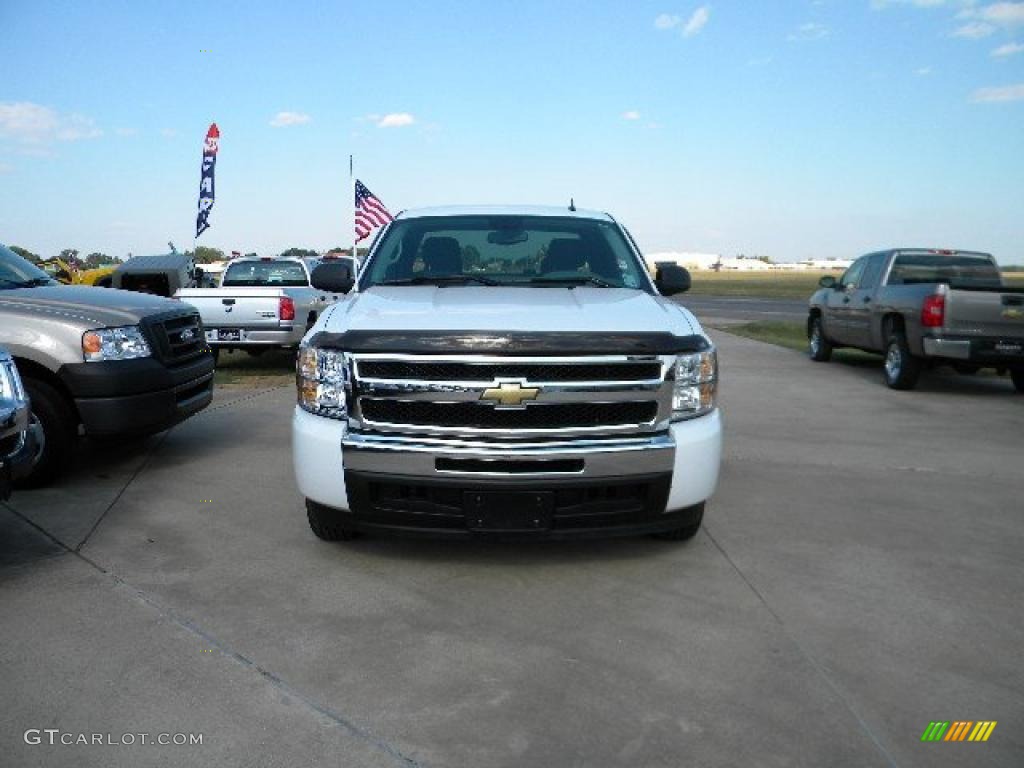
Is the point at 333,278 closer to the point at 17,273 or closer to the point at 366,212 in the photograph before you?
the point at 17,273

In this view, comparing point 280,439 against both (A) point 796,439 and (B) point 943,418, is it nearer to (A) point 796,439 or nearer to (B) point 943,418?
(A) point 796,439

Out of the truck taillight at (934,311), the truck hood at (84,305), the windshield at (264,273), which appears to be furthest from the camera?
the windshield at (264,273)

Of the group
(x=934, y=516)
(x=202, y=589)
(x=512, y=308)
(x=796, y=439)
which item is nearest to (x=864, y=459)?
(x=796, y=439)

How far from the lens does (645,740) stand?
266 cm

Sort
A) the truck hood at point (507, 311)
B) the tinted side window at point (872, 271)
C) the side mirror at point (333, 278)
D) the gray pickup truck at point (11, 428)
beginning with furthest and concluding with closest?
the tinted side window at point (872, 271) < the side mirror at point (333, 278) < the gray pickup truck at point (11, 428) < the truck hood at point (507, 311)

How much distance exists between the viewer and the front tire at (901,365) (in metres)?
10.3

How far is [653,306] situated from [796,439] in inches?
137

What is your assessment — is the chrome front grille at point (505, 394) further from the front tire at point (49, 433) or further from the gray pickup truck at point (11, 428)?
the front tire at point (49, 433)

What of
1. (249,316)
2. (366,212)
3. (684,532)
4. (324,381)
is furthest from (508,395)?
(366,212)

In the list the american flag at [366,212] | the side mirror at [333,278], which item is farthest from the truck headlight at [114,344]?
the american flag at [366,212]

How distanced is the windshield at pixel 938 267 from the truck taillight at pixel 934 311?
1.83m

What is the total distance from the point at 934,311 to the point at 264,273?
32.0 feet

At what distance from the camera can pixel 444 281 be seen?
4.98 m

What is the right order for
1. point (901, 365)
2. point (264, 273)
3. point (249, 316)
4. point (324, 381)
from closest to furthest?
point (324, 381), point (901, 365), point (249, 316), point (264, 273)
